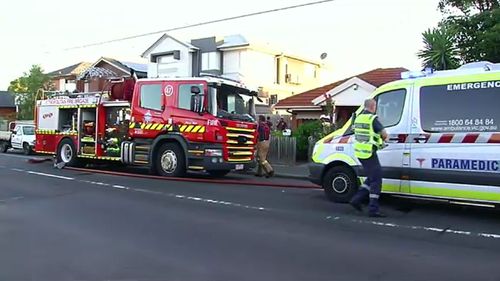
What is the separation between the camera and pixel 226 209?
8.85 meters

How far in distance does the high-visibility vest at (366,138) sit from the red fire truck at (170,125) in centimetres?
549

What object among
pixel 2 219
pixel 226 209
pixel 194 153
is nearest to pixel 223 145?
pixel 194 153

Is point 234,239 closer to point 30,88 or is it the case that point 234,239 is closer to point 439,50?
point 439,50

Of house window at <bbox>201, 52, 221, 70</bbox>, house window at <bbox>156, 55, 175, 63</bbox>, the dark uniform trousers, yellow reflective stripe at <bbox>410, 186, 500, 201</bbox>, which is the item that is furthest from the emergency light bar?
house window at <bbox>156, 55, 175, 63</bbox>

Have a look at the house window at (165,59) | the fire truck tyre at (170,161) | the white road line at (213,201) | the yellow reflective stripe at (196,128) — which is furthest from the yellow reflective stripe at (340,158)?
the house window at (165,59)

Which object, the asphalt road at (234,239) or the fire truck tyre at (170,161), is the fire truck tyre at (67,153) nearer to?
the fire truck tyre at (170,161)

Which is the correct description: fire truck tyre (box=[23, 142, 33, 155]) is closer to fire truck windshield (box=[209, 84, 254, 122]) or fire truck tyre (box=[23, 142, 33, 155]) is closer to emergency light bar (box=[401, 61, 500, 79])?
fire truck windshield (box=[209, 84, 254, 122])

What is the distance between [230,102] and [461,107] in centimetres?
692

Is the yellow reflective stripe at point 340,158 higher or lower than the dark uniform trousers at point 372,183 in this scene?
higher

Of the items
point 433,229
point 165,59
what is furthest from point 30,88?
point 433,229

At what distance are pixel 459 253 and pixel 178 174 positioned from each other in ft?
28.8

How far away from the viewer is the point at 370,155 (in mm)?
8156

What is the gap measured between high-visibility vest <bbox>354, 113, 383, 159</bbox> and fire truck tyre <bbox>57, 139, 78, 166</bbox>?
11.1m

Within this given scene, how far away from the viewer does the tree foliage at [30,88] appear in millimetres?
42031
